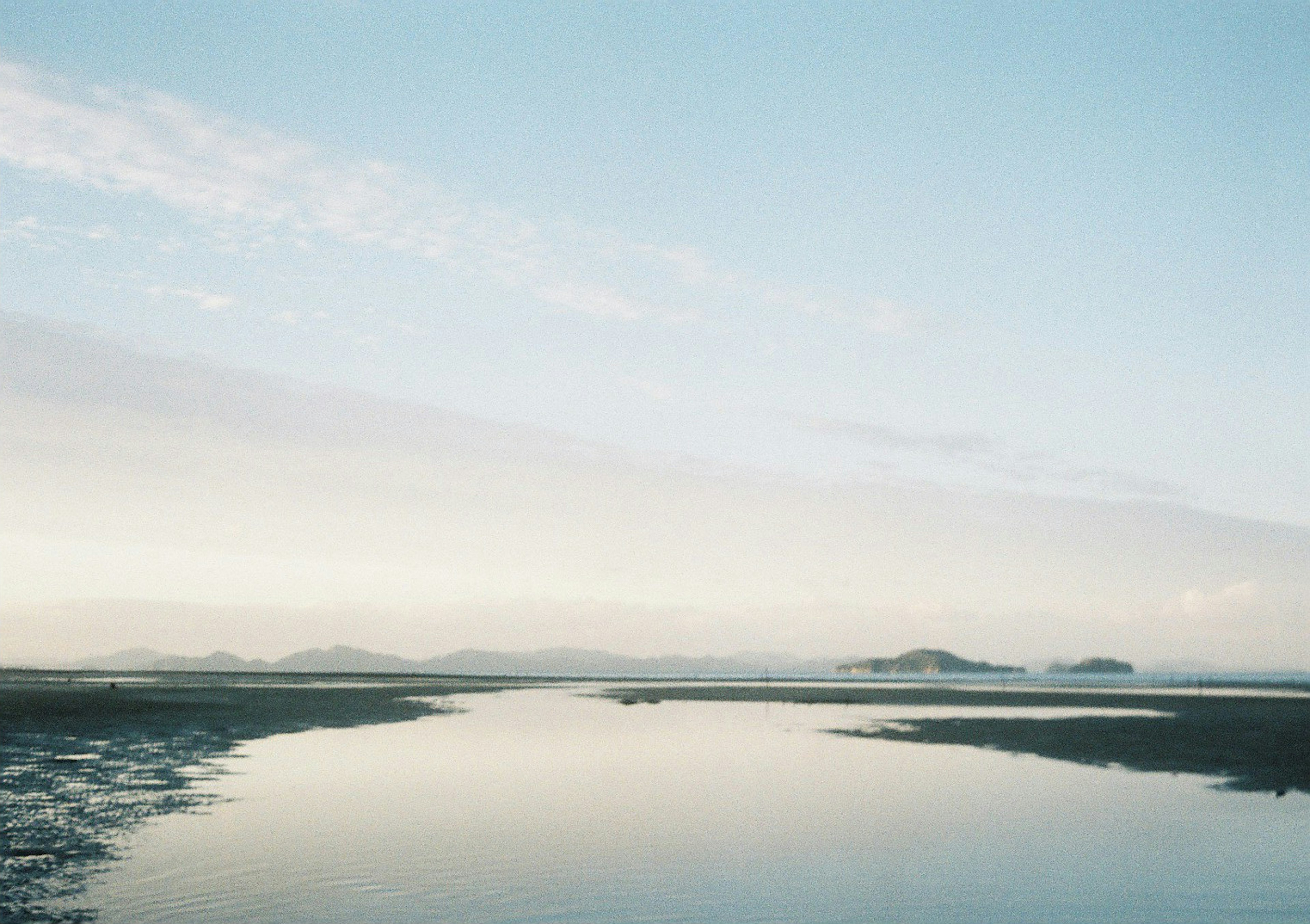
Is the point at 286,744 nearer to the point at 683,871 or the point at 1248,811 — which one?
Answer: the point at 683,871

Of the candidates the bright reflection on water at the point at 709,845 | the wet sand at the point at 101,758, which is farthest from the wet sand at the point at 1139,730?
the wet sand at the point at 101,758

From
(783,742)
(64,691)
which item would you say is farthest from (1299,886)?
(64,691)

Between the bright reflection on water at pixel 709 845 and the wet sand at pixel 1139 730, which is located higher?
the bright reflection on water at pixel 709 845

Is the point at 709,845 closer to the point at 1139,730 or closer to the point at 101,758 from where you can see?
the point at 101,758

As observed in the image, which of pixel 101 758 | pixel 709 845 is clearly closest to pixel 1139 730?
pixel 709 845

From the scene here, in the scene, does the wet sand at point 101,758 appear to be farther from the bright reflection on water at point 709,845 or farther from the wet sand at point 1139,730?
the wet sand at point 1139,730

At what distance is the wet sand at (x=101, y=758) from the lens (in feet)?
68.0

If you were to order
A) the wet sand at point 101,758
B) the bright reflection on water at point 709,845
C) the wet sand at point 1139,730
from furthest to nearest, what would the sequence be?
the wet sand at point 1139,730
the wet sand at point 101,758
the bright reflection on water at point 709,845

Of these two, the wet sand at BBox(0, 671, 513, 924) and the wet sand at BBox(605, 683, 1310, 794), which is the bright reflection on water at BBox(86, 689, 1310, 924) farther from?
the wet sand at BBox(605, 683, 1310, 794)

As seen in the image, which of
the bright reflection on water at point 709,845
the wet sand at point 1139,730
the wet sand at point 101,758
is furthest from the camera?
the wet sand at point 1139,730

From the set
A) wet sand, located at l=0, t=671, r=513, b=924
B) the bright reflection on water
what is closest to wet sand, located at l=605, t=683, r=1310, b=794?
the bright reflection on water

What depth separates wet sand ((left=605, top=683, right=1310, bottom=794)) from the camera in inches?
1688

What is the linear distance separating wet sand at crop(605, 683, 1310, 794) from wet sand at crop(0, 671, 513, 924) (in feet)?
101

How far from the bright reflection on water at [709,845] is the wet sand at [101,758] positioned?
44.0 inches
